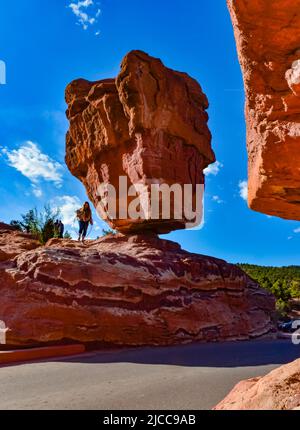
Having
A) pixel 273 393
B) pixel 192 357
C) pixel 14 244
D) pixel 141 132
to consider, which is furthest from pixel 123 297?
pixel 273 393

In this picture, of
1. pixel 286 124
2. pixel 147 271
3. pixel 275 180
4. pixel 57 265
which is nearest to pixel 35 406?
pixel 275 180

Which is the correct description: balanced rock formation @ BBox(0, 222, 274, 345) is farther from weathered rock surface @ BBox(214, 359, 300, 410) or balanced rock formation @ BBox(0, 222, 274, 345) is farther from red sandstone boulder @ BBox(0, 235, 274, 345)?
weathered rock surface @ BBox(214, 359, 300, 410)

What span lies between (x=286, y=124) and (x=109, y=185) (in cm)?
1391

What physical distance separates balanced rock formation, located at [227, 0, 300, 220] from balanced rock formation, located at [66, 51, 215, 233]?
11389 millimetres

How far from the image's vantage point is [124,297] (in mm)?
9641

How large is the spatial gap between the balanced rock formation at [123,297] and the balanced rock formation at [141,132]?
2840 mm

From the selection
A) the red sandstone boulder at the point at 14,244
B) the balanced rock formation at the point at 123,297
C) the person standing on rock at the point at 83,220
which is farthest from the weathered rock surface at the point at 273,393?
the person standing on rock at the point at 83,220

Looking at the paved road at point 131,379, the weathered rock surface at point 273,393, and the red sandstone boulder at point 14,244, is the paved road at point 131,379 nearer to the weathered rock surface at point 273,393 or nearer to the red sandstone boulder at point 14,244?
the weathered rock surface at point 273,393

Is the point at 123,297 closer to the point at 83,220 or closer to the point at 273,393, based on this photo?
the point at 83,220

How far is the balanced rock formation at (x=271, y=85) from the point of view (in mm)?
2121

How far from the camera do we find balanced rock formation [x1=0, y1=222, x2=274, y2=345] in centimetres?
836

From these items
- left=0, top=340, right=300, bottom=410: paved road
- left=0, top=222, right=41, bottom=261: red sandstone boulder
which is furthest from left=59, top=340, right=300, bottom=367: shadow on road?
left=0, top=222, right=41, bottom=261: red sandstone boulder

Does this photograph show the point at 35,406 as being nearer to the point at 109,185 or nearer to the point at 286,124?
the point at 286,124

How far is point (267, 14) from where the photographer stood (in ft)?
6.96
